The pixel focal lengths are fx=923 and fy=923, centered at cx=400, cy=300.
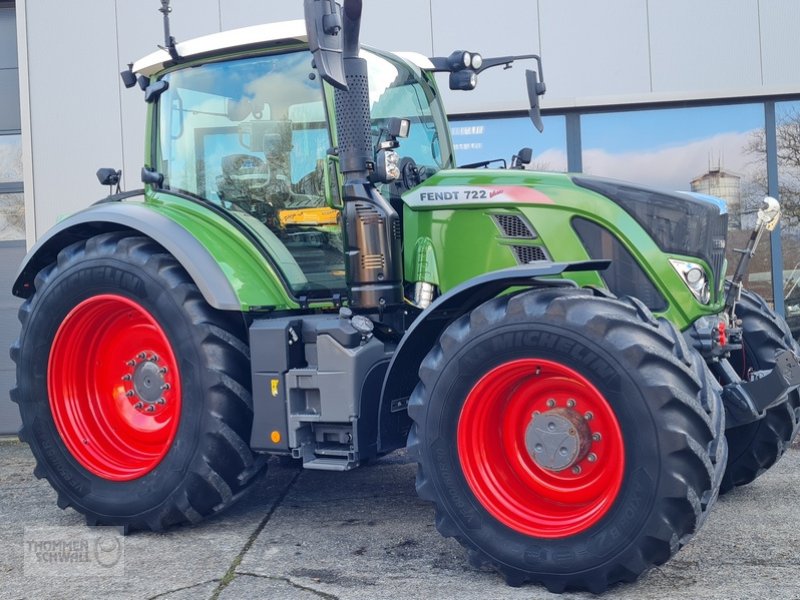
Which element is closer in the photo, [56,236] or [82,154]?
[56,236]

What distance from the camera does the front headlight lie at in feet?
14.1

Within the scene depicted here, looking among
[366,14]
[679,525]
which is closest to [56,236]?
[679,525]

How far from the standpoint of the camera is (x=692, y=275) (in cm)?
429

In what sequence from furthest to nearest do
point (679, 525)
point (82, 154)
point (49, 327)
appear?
1. point (82, 154)
2. point (49, 327)
3. point (679, 525)

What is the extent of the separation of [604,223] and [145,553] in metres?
2.66

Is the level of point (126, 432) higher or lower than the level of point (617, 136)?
lower

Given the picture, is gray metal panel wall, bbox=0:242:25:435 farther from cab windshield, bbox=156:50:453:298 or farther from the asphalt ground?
cab windshield, bbox=156:50:453:298

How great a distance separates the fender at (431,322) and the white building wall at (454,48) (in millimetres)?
5014

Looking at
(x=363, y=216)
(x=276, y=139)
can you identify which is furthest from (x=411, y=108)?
(x=363, y=216)

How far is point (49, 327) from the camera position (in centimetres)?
498

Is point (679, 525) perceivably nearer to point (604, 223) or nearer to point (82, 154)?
point (604, 223)

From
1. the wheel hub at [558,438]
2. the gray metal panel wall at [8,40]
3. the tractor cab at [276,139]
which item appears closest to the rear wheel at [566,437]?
the wheel hub at [558,438]

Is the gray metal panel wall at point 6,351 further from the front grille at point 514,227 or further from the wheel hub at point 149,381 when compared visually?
the front grille at point 514,227

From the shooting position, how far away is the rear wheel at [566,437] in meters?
3.39
